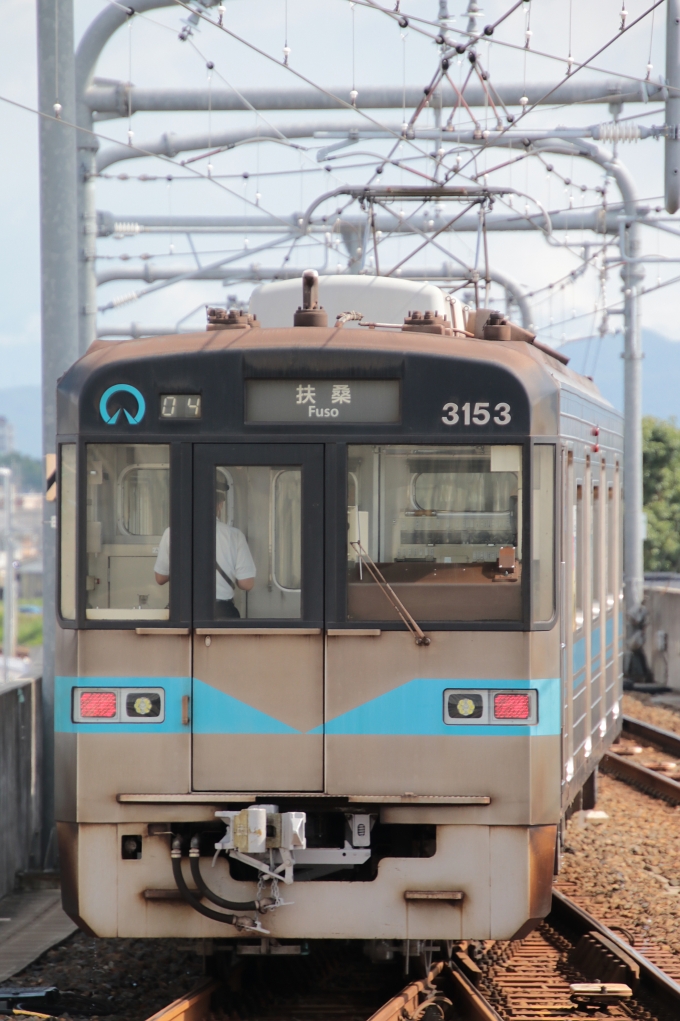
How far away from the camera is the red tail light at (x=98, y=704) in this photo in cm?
597

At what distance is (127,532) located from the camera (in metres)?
6.05

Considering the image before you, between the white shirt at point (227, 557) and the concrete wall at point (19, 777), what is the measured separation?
121 inches

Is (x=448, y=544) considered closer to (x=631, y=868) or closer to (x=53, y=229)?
(x=631, y=868)

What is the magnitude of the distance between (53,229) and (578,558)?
14.1ft

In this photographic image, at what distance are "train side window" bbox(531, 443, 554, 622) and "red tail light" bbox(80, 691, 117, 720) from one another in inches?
72.1

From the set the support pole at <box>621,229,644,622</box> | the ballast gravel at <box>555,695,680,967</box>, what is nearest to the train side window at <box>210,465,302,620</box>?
the ballast gravel at <box>555,695,680,967</box>

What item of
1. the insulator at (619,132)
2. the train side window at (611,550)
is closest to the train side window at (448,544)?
the train side window at (611,550)

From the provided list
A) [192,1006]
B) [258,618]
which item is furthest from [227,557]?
[192,1006]

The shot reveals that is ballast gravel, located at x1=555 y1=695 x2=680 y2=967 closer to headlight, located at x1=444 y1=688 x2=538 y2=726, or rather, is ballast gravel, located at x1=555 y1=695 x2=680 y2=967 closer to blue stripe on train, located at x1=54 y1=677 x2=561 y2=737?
headlight, located at x1=444 y1=688 x2=538 y2=726

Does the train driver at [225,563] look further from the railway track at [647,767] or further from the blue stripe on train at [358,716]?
the railway track at [647,767]

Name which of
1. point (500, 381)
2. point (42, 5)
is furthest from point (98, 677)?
point (42, 5)

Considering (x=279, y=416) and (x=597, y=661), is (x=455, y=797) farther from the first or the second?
(x=597, y=661)

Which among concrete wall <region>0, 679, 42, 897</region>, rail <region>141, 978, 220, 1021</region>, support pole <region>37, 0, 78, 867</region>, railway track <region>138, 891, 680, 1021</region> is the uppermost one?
support pole <region>37, 0, 78, 867</region>

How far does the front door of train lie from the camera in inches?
233
